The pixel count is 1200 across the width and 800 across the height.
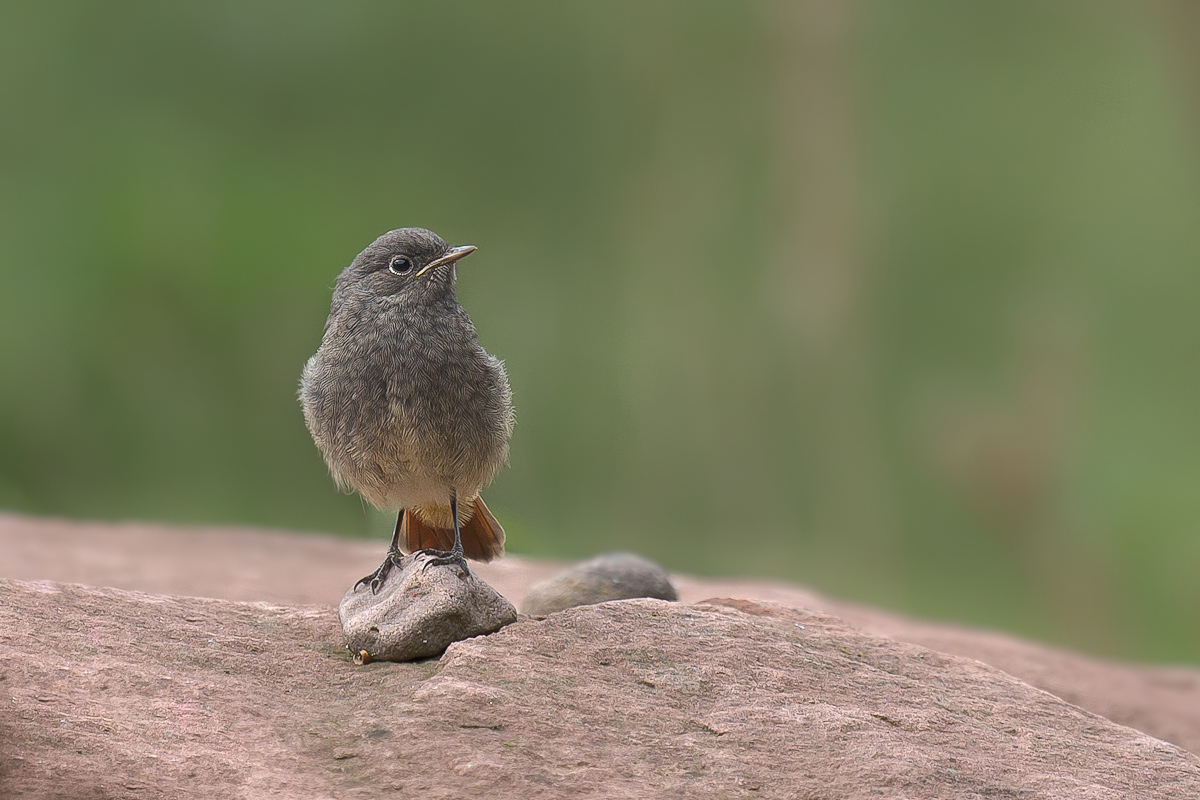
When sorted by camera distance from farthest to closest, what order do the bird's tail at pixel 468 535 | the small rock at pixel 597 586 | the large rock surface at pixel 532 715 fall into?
the bird's tail at pixel 468 535, the small rock at pixel 597 586, the large rock surface at pixel 532 715

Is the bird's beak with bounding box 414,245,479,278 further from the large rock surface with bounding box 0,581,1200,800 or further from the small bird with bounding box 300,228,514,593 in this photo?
the large rock surface with bounding box 0,581,1200,800

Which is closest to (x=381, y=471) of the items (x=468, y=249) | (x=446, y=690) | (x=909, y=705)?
(x=468, y=249)

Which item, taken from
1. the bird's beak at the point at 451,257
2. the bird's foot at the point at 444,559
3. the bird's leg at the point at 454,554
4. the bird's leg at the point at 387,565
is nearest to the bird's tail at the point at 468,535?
the bird's leg at the point at 387,565

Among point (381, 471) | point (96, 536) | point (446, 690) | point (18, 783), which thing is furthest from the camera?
point (96, 536)

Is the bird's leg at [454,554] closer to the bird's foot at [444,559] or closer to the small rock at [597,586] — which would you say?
the bird's foot at [444,559]

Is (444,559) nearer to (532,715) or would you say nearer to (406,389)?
(406,389)

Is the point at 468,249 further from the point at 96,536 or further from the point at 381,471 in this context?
the point at 96,536

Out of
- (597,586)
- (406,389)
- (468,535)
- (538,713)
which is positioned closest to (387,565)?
(468,535)
